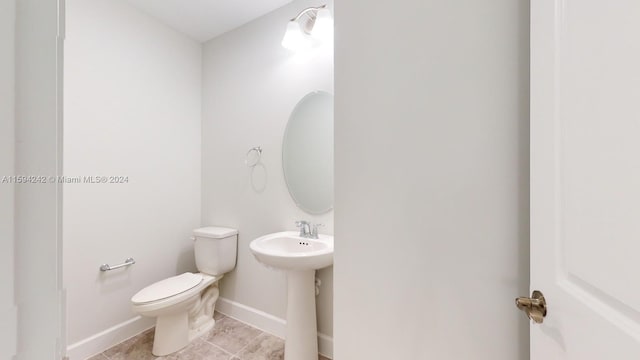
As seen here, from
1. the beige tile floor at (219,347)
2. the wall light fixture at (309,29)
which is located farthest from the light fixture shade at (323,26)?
the beige tile floor at (219,347)

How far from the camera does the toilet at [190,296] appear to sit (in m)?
1.61

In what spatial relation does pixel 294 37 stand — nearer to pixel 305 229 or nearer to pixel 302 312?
pixel 305 229

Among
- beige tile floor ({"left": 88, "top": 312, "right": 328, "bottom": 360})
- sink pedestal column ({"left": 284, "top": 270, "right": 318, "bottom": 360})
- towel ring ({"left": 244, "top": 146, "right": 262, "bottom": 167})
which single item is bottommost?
beige tile floor ({"left": 88, "top": 312, "right": 328, "bottom": 360})

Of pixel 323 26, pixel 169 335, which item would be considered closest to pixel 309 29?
pixel 323 26

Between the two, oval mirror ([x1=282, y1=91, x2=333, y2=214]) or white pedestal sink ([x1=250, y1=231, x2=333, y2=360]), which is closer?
white pedestal sink ([x1=250, y1=231, x2=333, y2=360])

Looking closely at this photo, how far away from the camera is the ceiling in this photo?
1.85 metres

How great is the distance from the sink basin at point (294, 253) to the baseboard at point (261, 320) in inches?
22.9

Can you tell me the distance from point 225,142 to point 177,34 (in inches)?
38.4

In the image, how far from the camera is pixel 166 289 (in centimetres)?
171

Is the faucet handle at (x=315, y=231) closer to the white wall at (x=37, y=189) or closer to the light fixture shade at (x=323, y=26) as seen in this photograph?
the light fixture shade at (x=323, y=26)
